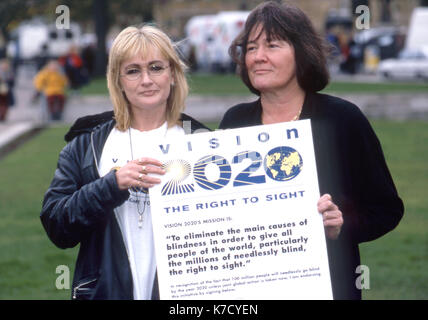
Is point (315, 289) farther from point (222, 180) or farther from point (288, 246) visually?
point (222, 180)

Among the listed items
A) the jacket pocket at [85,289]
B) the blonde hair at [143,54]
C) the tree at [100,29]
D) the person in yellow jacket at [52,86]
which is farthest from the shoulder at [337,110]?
the tree at [100,29]

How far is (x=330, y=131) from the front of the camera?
12.1 feet

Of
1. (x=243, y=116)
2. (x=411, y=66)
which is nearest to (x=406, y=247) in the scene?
(x=243, y=116)

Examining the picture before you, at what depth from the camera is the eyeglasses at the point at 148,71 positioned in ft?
11.8

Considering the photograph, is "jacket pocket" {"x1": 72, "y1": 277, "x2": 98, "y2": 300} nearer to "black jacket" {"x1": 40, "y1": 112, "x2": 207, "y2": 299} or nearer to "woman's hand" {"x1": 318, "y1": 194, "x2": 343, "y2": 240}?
"black jacket" {"x1": 40, "y1": 112, "x2": 207, "y2": 299}

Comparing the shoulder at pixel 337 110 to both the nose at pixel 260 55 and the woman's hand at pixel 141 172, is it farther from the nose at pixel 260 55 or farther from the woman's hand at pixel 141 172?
the woman's hand at pixel 141 172

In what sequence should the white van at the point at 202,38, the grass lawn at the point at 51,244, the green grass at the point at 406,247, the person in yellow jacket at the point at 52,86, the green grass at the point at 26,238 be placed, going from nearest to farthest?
the green grass at the point at 406,247, the grass lawn at the point at 51,244, the green grass at the point at 26,238, the person in yellow jacket at the point at 52,86, the white van at the point at 202,38

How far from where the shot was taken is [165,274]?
3439mm

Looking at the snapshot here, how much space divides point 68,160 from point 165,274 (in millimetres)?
594

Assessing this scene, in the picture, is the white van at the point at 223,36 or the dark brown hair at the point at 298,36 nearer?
the dark brown hair at the point at 298,36

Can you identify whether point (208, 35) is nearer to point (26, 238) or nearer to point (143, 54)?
point (26, 238)

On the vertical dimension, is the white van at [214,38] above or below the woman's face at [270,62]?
above
